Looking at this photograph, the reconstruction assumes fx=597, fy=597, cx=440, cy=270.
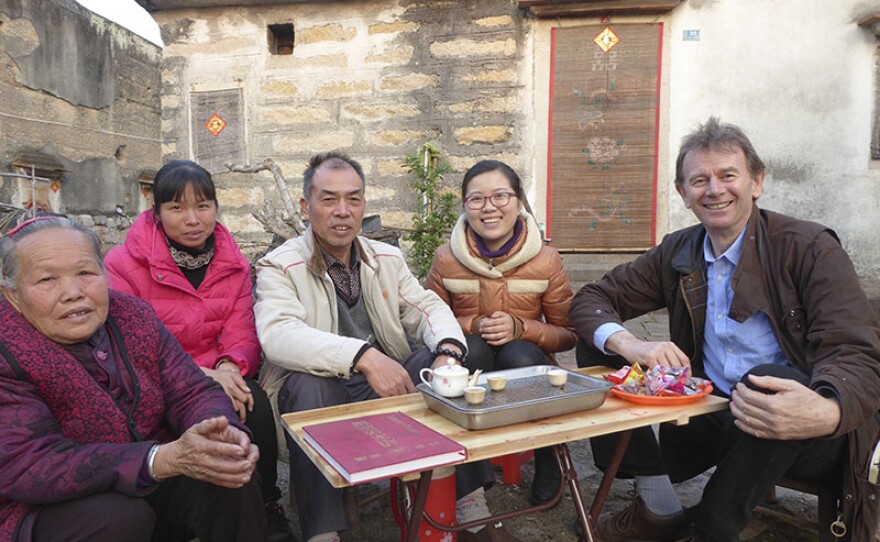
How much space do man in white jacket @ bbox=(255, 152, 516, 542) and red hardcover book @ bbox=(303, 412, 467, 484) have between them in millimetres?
357

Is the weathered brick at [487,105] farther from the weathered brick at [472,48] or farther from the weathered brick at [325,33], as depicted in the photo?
the weathered brick at [325,33]

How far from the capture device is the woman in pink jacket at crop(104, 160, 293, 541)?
239 centimetres

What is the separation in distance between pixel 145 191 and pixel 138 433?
15888mm

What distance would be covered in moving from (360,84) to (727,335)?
4.52 meters

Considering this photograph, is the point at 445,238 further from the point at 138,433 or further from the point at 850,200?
the point at 138,433

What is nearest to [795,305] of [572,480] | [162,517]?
[572,480]

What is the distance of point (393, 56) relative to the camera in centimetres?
573

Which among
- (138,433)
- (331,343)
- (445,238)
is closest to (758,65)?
(445,238)

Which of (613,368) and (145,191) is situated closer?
(613,368)

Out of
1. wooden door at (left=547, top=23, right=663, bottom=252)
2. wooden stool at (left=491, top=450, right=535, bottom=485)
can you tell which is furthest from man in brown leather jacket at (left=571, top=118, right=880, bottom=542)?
wooden door at (left=547, top=23, right=663, bottom=252)

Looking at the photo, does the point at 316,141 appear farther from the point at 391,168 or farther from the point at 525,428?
the point at 525,428

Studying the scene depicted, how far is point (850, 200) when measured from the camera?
5.49m

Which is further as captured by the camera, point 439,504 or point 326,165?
point 326,165

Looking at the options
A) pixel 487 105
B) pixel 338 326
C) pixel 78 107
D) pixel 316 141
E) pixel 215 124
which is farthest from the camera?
pixel 78 107
